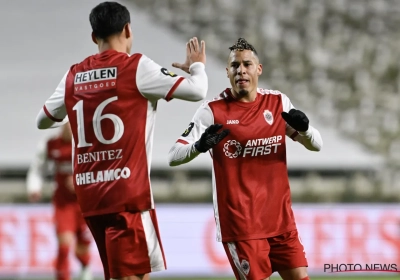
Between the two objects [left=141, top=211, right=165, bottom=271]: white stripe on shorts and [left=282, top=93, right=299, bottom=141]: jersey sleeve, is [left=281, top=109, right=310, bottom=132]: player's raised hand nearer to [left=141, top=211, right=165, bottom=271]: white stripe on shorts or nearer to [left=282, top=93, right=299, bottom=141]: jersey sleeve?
[left=282, top=93, right=299, bottom=141]: jersey sleeve

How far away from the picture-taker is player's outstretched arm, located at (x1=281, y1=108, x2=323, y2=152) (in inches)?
188

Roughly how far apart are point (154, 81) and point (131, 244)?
87 cm

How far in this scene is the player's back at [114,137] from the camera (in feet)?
13.1

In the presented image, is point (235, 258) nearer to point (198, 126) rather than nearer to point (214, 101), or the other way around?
point (198, 126)

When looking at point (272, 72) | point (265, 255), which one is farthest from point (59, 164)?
point (272, 72)

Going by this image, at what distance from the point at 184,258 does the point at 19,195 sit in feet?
11.4

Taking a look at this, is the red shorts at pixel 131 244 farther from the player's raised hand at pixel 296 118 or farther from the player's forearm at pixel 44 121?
the player's raised hand at pixel 296 118

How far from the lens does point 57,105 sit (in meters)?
4.25

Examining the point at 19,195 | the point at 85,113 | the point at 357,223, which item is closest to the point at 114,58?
the point at 85,113

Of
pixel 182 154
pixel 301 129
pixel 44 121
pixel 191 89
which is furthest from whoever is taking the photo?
pixel 301 129

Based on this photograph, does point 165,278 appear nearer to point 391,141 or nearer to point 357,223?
point 357,223

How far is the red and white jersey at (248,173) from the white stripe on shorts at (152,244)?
0.95m

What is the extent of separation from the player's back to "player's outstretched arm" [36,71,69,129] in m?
0.19

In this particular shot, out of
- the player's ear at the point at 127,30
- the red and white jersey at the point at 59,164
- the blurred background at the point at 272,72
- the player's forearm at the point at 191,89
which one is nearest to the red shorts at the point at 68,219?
the red and white jersey at the point at 59,164
